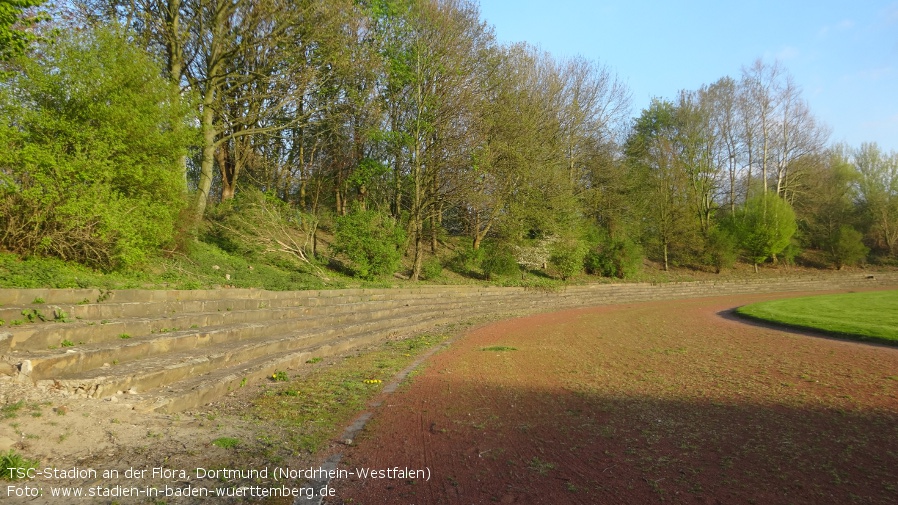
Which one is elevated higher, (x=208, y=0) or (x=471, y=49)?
(x=471, y=49)

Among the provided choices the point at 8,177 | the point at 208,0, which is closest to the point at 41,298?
the point at 8,177

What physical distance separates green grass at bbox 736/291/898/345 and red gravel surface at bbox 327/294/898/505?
3636 mm

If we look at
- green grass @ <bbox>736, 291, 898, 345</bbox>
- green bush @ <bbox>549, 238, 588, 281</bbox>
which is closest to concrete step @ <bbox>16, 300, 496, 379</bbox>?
green grass @ <bbox>736, 291, 898, 345</bbox>

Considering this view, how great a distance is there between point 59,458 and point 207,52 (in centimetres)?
1587

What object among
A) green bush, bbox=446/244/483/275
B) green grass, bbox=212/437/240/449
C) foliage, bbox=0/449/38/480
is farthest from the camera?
green bush, bbox=446/244/483/275

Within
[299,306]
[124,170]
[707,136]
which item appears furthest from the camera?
[707,136]

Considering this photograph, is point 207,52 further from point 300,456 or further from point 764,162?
point 764,162

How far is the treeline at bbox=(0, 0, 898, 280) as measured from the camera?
8.55m

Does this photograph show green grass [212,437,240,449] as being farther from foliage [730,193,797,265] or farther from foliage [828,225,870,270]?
foliage [828,225,870,270]

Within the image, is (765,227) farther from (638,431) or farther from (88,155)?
(88,155)

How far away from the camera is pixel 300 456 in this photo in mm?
4266

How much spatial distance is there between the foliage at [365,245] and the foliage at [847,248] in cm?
3956

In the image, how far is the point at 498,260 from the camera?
2523 cm


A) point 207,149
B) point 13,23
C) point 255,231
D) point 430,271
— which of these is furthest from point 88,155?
point 430,271
